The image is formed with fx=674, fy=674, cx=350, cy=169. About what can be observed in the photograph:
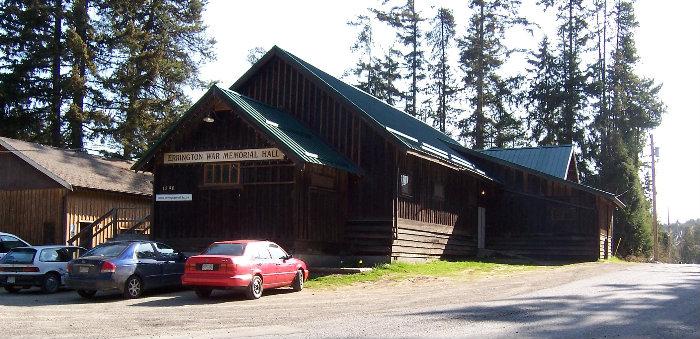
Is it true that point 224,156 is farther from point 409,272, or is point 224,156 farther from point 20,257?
point 409,272

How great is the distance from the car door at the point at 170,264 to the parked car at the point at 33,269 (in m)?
3.21

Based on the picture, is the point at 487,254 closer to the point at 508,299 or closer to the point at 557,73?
the point at 508,299

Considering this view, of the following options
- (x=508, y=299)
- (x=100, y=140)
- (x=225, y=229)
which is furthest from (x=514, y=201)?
(x=100, y=140)

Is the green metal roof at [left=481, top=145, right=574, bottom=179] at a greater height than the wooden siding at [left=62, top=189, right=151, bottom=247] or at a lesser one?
greater

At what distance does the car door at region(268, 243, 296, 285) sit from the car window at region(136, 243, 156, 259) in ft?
11.1

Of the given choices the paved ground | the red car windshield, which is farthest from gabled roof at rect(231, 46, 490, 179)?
the red car windshield

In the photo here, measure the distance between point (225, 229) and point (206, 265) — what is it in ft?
21.9

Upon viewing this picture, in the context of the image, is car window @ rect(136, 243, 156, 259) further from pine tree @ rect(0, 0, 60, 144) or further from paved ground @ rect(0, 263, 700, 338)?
pine tree @ rect(0, 0, 60, 144)

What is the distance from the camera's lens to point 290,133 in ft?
75.9

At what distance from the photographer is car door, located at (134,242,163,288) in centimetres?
1789

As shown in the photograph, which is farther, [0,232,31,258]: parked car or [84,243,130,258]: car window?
[0,232,31,258]: parked car

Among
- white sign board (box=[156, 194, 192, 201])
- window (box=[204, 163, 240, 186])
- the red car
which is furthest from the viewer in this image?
white sign board (box=[156, 194, 192, 201])

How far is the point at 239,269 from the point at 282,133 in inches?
273

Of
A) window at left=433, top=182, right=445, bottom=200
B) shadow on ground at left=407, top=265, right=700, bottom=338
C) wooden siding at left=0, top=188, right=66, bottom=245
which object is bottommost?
shadow on ground at left=407, top=265, right=700, bottom=338
